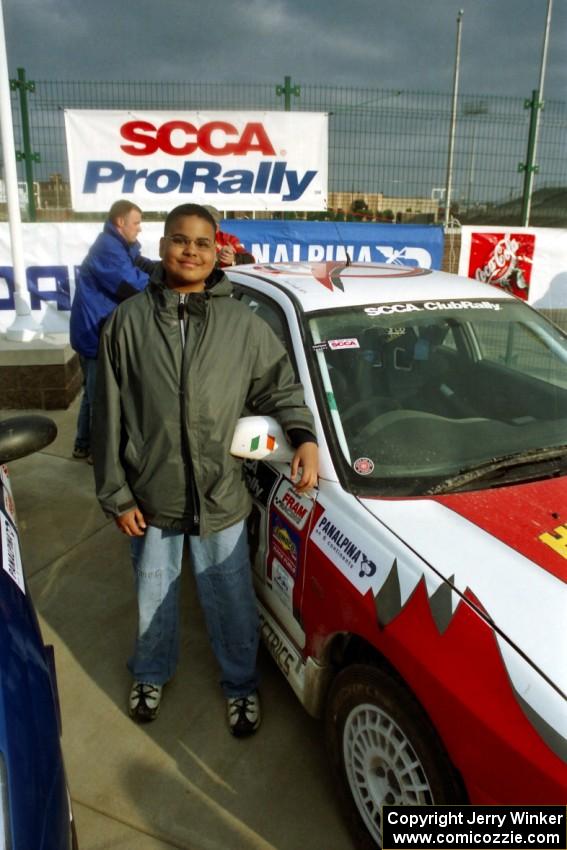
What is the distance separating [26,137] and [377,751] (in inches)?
289

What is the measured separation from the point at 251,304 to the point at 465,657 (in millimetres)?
1980

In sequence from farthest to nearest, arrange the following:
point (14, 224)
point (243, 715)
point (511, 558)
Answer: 1. point (14, 224)
2. point (243, 715)
3. point (511, 558)

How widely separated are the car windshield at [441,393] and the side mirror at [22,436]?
3.18 feet

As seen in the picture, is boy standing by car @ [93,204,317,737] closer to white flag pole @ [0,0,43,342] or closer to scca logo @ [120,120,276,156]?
white flag pole @ [0,0,43,342]

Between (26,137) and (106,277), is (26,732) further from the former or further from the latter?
(26,137)

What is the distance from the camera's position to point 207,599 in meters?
2.45

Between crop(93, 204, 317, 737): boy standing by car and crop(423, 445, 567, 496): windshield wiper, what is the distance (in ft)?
1.42

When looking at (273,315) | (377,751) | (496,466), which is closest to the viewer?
(377,751)

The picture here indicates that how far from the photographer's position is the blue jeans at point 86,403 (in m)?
4.69

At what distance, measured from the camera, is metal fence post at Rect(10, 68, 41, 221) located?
683 cm

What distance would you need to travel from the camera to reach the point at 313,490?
7.07ft

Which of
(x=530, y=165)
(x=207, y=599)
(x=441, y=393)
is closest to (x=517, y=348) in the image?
(x=441, y=393)

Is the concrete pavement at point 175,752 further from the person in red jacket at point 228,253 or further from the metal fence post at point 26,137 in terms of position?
the metal fence post at point 26,137

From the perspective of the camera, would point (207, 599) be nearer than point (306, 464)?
No
